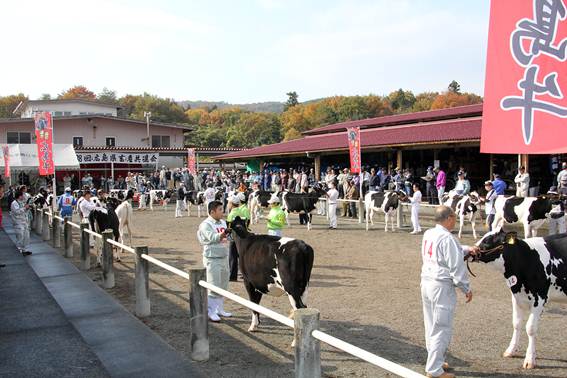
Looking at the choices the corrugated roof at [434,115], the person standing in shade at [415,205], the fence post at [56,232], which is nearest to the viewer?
the fence post at [56,232]

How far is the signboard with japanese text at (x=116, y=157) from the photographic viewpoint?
3662cm

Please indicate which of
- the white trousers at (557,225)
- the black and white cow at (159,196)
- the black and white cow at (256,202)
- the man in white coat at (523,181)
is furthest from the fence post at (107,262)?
the black and white cow at (159,196)

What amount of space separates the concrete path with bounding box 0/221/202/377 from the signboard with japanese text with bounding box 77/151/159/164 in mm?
25438

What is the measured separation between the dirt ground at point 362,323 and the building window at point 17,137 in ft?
112

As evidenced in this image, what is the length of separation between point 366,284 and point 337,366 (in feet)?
14.9

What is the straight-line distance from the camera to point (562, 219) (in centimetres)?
1452

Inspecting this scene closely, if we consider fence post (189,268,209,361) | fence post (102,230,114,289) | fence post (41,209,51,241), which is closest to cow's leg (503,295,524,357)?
fence post (189,268,209,361)

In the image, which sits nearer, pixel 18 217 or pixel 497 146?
pixel 497 146

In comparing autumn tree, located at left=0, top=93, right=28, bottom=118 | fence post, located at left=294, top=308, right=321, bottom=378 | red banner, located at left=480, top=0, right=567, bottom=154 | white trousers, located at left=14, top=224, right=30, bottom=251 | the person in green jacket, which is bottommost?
white trousers, located at left=14, top=224, right=30, bottom=251

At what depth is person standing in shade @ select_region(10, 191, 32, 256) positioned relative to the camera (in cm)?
1441

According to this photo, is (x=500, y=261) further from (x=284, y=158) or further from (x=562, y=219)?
(x=284, y=158)

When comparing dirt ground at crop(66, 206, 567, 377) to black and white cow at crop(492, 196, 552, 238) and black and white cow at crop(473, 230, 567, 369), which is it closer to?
black and white cow at crop(473, 230, 567, 369)

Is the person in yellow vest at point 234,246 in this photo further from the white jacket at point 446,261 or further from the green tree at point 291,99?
the green tree at point 291,99

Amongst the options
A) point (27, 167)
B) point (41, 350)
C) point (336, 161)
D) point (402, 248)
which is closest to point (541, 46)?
point (41, 350)
